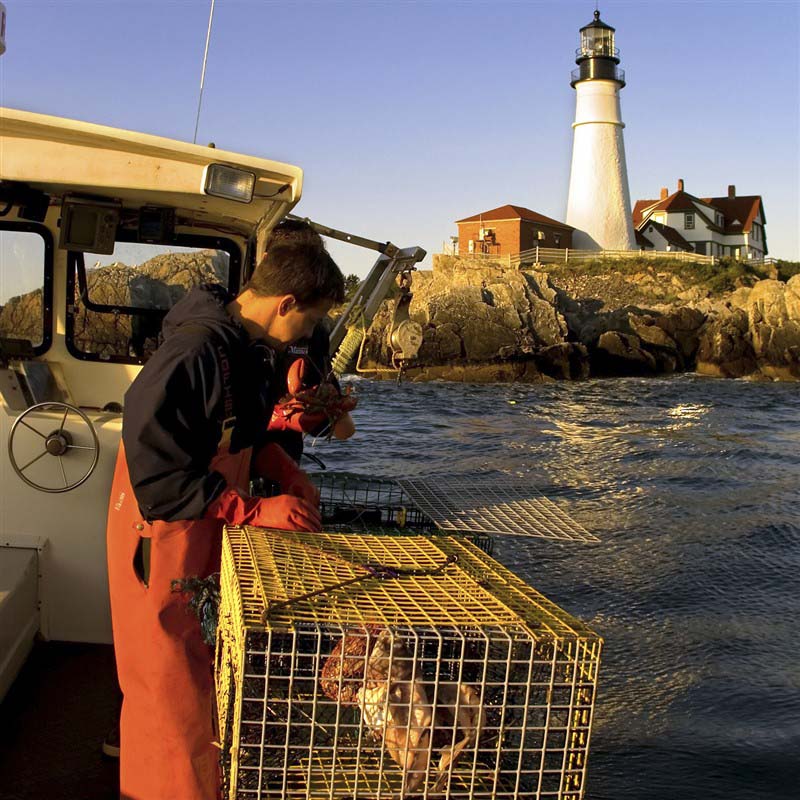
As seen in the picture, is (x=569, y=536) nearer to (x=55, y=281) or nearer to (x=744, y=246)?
(x=55, y=281)

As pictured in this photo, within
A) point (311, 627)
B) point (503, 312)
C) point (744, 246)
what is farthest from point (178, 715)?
point (744, 246)

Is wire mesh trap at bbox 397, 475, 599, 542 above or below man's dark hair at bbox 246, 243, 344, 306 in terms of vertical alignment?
below

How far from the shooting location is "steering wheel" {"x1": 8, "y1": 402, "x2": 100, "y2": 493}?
3969 mm

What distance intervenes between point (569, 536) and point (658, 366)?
37393 mm

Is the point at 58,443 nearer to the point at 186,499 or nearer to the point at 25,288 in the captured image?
the point at 25,288

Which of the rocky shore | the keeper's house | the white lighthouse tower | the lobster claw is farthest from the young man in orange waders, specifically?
the keeper's house

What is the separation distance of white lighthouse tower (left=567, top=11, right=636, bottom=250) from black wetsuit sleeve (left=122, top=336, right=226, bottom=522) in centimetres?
6516

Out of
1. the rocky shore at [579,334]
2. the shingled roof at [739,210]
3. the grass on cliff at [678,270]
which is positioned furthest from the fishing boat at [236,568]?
the shingled roof at [739,210]

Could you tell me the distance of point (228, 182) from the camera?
11.2ft

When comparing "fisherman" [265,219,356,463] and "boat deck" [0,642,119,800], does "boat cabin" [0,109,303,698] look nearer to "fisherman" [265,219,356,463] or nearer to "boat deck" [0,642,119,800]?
"boat deck" [0,642,119,800]

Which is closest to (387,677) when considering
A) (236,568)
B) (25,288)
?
(236,568)

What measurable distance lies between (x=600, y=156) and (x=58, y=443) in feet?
A: 219

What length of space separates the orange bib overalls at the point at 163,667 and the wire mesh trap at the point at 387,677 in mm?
206

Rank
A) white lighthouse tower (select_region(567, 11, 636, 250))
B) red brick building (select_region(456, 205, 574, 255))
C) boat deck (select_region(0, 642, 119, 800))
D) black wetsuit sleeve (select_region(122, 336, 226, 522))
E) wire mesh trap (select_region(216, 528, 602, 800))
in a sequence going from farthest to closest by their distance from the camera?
white lighthouse tower (select_region(567, 11, 636, 250))
red brick building (select_region(456, 205, 574, 255))
boat deck (select_region(0, 642, 119, 800))
black wetsuit sleeve (select_region(122, 336, 226, 522))
wire mesh trap (select_region(216, 528, 602, 800))
